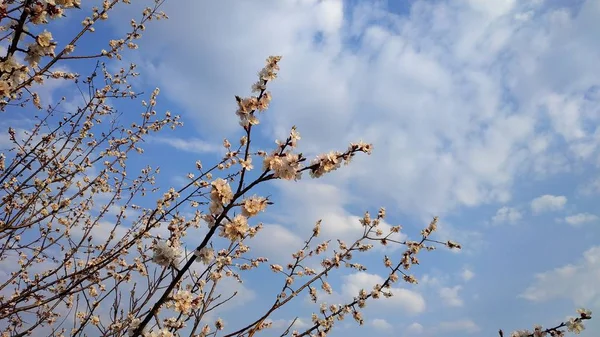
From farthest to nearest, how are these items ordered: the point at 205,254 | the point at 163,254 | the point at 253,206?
the point at 163,254 < the point at 253,206 < the point at 205,254

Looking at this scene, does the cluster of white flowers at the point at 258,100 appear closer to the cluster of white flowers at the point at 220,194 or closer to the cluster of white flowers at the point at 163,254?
the cluster of white flowers at the point at 220,194

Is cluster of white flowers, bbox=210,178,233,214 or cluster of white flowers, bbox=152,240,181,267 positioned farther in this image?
cluster of white flowers, bbox=152,240,181,267

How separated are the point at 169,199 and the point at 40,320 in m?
2.25

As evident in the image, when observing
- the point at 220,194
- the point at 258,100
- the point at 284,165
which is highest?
the point at 258,100

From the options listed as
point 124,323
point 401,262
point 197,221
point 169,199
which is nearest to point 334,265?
point 401,262

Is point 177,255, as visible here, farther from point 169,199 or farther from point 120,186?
point 120,186

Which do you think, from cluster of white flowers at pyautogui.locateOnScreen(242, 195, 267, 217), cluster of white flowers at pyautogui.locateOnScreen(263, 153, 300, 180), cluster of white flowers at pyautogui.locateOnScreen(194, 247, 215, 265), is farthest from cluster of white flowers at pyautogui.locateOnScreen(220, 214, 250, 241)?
cluster of white flowers at pyautogui.locateOnScreen(263, 153, 300, 180)

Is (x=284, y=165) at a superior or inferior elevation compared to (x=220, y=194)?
superior

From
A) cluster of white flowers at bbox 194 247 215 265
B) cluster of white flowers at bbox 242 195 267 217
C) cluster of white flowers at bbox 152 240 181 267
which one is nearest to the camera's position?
cluster of white flowers at bbox 194 247 215 265

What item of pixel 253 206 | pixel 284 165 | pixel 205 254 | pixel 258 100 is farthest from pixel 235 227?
pixel 258 100

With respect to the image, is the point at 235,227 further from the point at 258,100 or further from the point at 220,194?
the point at 258,100

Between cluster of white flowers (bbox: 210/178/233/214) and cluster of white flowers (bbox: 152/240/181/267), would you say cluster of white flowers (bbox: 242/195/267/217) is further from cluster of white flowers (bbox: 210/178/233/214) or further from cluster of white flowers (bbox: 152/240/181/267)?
cluster of white flowers (bbox: 152/240/181/267)

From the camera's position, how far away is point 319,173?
3.06 metres

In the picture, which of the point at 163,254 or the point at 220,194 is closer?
the point at 220,194
